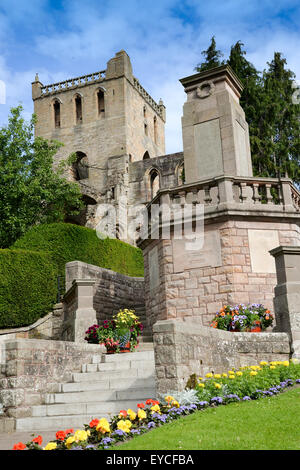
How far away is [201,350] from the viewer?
25.2 feet

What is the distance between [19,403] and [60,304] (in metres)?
9.50

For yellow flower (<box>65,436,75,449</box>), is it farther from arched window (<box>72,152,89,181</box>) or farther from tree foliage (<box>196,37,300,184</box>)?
arched window (<box>72,152,89,181</box>)

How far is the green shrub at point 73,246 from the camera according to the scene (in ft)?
64.8

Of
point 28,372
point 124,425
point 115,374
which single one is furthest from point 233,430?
point 28,372

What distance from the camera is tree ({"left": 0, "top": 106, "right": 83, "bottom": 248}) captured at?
28.2 meters

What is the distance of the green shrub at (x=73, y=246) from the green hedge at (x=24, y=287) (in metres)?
1.10

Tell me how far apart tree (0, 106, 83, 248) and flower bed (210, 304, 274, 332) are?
18.7 metres

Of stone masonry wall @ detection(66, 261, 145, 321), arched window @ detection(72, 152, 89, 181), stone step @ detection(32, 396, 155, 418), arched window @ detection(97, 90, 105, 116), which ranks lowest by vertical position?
stone step @ detection(32, 396, 155, 418)

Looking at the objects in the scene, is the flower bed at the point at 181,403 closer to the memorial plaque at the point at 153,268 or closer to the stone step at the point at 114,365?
the stone step at the point at 114,365

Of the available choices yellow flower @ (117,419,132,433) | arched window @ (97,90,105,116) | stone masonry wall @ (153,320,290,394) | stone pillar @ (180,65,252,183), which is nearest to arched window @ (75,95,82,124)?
arched window @ (97,90,105,116)

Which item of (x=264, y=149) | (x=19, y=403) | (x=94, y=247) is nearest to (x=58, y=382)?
(x=19, y=403)

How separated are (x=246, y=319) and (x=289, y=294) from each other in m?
1.48

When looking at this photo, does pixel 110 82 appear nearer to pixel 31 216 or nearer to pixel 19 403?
pixel 31 216

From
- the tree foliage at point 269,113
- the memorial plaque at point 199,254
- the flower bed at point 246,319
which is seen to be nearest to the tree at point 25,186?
the tree foliage at point 269,113
